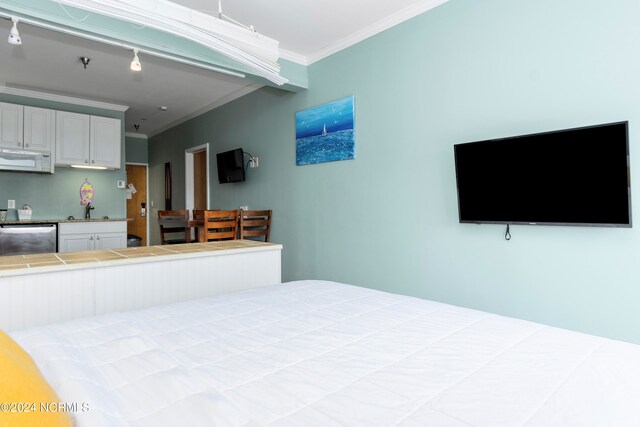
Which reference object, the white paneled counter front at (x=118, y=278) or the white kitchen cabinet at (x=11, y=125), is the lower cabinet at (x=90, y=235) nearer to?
the white kitchen cabinet at (x=11, y=125)

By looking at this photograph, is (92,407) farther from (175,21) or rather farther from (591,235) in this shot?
(591,235)

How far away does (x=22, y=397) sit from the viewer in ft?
1.89

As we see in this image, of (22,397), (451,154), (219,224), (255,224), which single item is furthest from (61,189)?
(22,397)

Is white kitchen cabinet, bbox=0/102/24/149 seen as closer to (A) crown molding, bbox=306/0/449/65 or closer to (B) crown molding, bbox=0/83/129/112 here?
(B) crown molding, bbox=0/83/129/112

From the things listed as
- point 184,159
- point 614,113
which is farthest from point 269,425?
point 184,159

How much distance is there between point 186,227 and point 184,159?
8.43 feet

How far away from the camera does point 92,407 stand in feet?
2.42

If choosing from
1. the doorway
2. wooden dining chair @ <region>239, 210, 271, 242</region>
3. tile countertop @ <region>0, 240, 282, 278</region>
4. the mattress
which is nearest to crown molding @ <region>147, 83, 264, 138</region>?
the doorway

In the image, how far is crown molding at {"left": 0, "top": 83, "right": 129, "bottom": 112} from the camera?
4.58 metres

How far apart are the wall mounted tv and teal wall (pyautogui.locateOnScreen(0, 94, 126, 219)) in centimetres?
517

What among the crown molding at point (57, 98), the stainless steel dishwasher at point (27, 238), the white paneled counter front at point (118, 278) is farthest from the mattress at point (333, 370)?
the crown molding at point (57, 98)

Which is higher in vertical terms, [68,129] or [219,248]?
[68,129]

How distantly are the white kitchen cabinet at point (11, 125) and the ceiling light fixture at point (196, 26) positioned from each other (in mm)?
4000

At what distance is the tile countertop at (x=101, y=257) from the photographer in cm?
167
